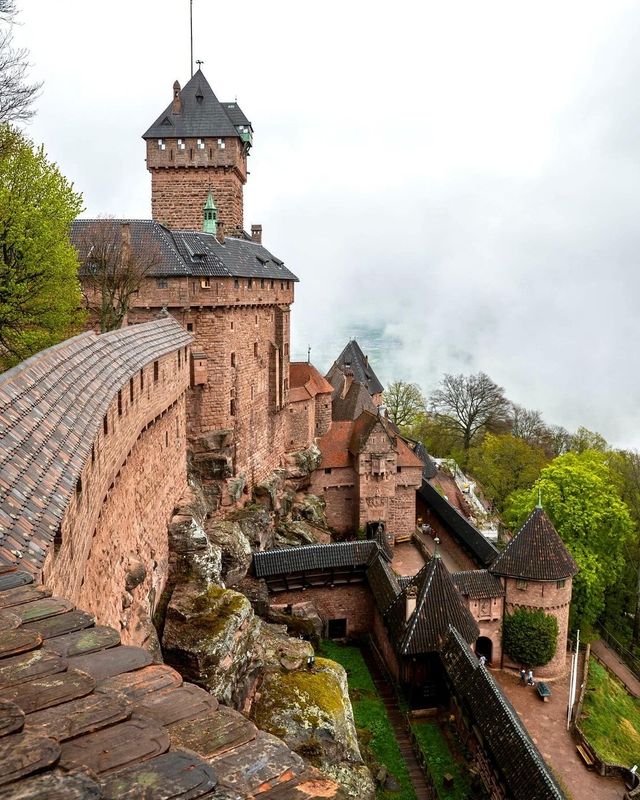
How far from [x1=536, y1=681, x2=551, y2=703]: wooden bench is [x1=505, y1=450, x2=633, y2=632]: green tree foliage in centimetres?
575

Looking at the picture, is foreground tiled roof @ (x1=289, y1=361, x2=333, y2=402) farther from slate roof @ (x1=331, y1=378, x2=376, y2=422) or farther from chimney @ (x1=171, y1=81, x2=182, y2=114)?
chimney @ (x1=171, y1=81, x2=182, y2=114)

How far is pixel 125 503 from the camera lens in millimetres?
10367

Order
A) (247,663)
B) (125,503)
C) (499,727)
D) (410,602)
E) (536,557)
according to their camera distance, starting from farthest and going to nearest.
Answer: (536,557), (410,602), (499,727), (247,663), (125,503)

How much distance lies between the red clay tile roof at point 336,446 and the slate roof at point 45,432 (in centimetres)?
2153

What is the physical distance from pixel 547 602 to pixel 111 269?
1988 centimetres

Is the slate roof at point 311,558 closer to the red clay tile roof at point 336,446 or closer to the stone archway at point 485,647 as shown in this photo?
the stone archway at point 485,647

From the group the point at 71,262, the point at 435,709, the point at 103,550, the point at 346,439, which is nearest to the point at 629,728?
the point at 435,709

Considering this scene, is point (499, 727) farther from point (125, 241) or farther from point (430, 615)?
point (125, 241)

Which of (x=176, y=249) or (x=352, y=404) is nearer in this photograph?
(x=176, y=249)

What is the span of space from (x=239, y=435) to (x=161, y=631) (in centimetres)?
1124

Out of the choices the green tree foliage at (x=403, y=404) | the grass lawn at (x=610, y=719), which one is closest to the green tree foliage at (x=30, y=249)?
the grass lawn at (x=610, y=719)

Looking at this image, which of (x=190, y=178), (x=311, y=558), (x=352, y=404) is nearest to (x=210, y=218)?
(x=190, y=178)

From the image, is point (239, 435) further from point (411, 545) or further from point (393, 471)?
point (411, 545)

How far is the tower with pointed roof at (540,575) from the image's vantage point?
2197cm
